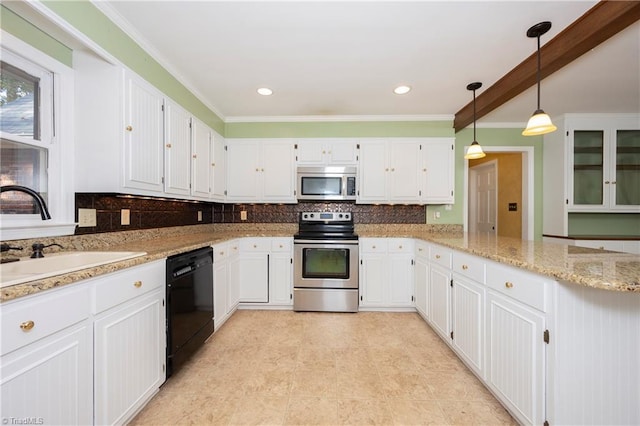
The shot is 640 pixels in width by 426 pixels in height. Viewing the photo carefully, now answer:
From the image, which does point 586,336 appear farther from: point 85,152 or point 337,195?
point 85,152

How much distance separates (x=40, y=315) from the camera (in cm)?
96

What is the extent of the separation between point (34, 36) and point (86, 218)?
1078 mm

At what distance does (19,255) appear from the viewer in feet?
4.52

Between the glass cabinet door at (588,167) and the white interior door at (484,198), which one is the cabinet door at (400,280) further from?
the white interior door at (484,198)

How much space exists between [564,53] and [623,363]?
1.89 meters

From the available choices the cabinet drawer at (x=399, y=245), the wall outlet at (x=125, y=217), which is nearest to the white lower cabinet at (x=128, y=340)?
the wall outlet at (x=125, y=217)

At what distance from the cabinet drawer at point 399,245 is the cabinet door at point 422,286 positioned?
0.17 metres

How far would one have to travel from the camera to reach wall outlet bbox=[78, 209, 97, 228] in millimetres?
1724

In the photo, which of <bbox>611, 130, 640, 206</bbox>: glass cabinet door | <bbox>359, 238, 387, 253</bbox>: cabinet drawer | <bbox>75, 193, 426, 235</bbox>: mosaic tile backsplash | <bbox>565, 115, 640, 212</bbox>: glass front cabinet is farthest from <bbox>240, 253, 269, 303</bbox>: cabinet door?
<bbox>611, 130, 640, 206</bbox>: glass cabinet door

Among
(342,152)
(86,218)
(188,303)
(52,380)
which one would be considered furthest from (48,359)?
(342,152)

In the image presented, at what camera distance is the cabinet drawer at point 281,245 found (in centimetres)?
310

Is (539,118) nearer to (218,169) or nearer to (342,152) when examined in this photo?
(342,152)

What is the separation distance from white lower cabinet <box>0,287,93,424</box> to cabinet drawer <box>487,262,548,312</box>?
2103 mm

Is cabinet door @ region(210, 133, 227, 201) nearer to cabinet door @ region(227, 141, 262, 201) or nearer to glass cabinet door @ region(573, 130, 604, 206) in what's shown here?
cabinet door @ region(227, 141, 262, 201)
